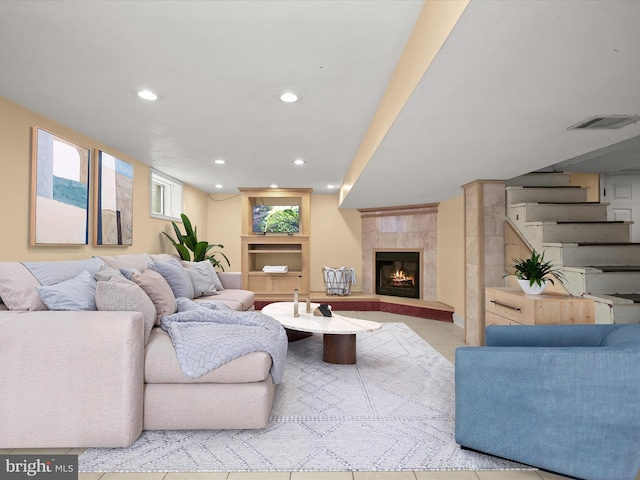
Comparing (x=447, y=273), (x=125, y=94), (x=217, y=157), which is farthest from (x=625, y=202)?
(x=125, y=94)

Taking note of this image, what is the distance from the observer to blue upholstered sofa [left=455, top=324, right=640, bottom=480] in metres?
1.51

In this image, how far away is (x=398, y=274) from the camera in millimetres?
6516

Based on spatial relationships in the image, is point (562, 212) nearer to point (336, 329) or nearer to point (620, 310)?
point (620, 310)

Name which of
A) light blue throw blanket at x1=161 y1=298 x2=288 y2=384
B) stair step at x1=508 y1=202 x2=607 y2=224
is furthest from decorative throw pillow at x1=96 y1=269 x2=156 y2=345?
stair step at x1=508 y1=202 x2=607 y2=224

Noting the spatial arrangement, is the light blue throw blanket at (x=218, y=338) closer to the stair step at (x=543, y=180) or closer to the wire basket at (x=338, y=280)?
the stair step at (x=543, y=180)

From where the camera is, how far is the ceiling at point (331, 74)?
135cm

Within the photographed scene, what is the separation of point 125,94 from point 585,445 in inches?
131

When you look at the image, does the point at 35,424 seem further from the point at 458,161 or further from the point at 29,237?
the point at 458,161

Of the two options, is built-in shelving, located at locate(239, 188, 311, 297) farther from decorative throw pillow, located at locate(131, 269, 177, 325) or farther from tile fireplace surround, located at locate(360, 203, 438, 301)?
decorative throw pillow, located at locate(131, 269, 177, 325)

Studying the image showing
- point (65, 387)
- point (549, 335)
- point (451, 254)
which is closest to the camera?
point (65, 387)

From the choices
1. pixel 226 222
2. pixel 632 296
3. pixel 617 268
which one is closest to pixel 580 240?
pixel 617 268

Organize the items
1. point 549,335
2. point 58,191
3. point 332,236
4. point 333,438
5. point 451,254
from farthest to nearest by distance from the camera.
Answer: point 332,236, point 451,254, point 58,191, point 549,335, point 333,438

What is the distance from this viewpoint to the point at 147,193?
184 inches

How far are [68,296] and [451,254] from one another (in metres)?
4.91
